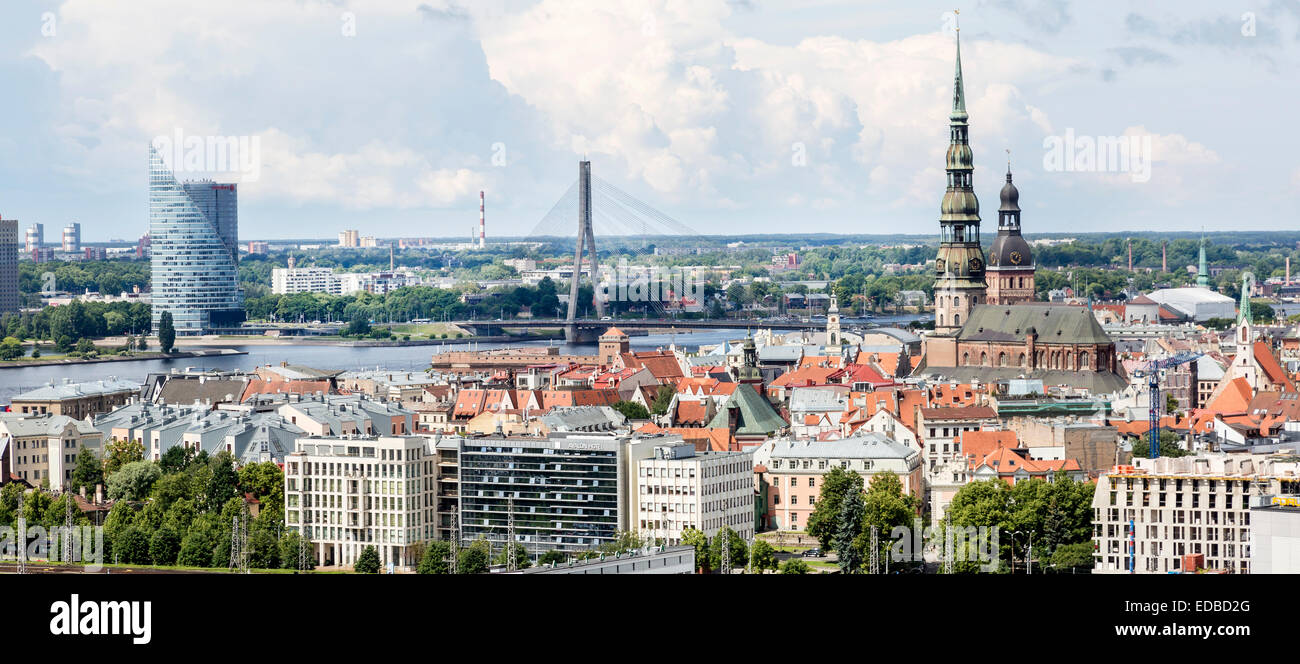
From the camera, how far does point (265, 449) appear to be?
25.7 metres

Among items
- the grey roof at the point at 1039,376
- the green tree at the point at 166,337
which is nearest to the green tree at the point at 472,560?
the grey roof at the point at 1039,376

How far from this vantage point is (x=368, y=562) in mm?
20438

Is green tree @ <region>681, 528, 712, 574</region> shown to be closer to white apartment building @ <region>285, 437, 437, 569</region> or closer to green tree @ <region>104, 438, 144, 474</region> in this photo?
white apartment building @ <region>285, 437, 437, 569</region>

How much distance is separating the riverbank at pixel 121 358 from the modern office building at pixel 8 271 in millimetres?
10720

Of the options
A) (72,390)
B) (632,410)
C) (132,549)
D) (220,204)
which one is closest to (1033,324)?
(632,410)

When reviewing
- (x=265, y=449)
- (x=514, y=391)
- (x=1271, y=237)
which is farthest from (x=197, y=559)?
(x=1271, y=237)

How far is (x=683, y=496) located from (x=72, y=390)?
18405 millimetres

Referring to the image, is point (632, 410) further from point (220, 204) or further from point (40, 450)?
point (220, 204)

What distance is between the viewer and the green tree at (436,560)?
772 inches

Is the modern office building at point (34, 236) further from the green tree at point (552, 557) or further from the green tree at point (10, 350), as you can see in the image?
the green tree at point (552, 557)

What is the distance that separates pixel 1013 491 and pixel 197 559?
7.66 metres

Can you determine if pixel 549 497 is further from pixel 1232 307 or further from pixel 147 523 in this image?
pixel 1232 307
